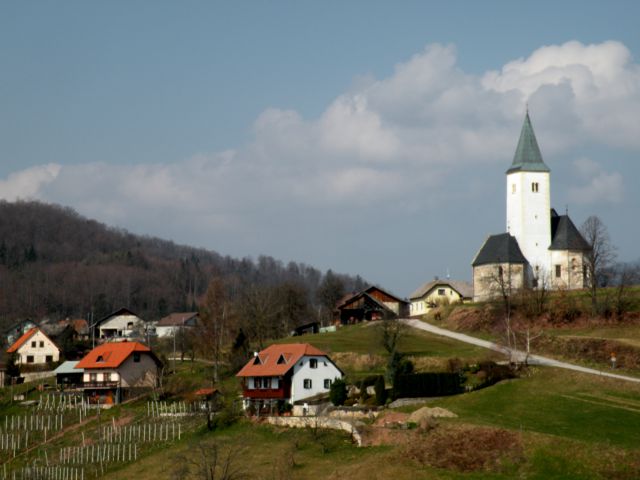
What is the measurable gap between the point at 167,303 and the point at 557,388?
150606 millimetres

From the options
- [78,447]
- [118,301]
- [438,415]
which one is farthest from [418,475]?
[118,301]

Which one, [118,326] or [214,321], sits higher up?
[214,321]

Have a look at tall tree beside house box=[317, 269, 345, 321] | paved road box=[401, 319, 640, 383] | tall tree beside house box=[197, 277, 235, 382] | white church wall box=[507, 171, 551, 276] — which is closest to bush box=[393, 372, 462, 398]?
paved road box=[401, 319, 640, 383]

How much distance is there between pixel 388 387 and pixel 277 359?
845 centimetres

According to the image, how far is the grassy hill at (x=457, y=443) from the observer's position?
4091 centimetres

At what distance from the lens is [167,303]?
198 meters

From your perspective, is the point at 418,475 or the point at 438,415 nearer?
the point at 418,475

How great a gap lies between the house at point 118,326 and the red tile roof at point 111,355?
4821 centimetres

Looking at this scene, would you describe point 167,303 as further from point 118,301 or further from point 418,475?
point 418,475

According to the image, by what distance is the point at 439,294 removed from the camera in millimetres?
101562

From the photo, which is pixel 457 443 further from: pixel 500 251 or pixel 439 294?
pixel 439 294

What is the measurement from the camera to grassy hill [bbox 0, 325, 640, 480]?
1610 inches

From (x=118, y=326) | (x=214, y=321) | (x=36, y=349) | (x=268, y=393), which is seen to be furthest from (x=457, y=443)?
(x=118, y=326)

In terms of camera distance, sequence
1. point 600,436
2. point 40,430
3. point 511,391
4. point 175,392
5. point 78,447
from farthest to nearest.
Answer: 1. point 175,392
2. point 40,430
3. point 78,447
4. point 511,391
5. point 600,436
